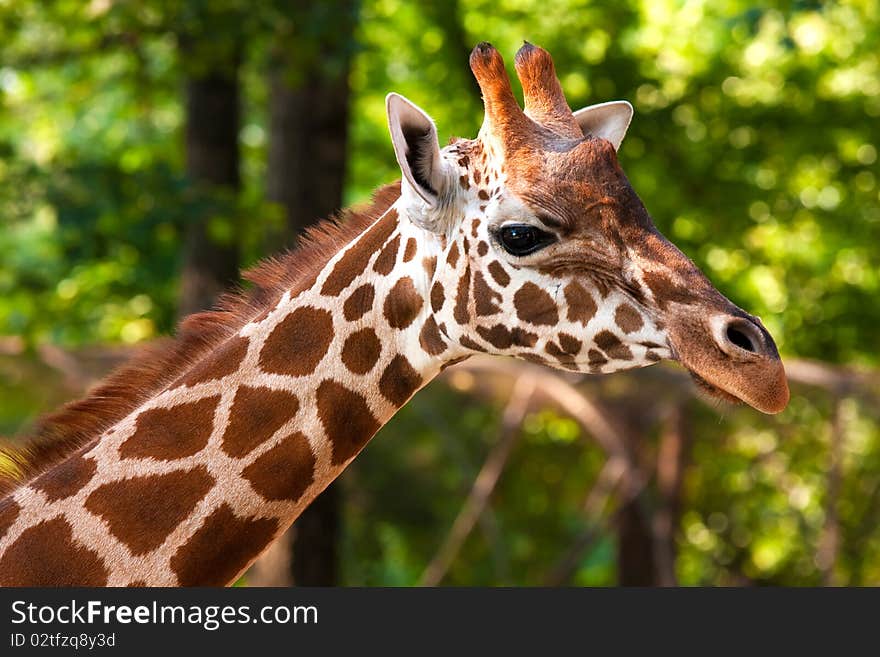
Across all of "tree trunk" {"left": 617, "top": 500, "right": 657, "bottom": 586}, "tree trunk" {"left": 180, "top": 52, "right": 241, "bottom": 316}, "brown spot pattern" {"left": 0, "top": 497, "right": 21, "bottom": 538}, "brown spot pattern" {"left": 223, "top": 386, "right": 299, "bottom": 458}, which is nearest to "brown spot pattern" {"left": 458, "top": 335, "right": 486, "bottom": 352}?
"brown spot pattern" {"left": 223, "top": 386, "right": 299, "bottom": 458}

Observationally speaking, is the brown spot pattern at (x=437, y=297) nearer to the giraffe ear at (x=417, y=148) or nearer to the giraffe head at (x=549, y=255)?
the giraffe head at (x=549, y=255)

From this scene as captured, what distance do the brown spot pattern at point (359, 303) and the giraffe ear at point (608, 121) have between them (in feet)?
3.48

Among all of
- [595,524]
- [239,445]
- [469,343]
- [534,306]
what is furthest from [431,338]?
[595,524]

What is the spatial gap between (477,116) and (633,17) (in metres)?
1.89

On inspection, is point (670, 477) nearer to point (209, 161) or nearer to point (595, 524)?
point (595, 524)

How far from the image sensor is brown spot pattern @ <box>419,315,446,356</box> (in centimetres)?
363

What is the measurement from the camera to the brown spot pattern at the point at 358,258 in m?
→ 3.76

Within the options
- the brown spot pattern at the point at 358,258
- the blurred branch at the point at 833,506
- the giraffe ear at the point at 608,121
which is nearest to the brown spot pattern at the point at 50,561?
the brown spot pattern at the point at 358,258

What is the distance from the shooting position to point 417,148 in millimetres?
3633

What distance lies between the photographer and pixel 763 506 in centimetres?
1216

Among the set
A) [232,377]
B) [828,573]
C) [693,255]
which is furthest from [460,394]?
[232,377]

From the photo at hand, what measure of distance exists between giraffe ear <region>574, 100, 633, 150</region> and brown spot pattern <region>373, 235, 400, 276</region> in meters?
0.92

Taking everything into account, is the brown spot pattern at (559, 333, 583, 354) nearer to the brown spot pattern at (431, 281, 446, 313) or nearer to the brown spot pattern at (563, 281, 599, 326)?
the brown spot pattern at (563, 281, 599, 326)

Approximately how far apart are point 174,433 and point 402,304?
2.64 ft
